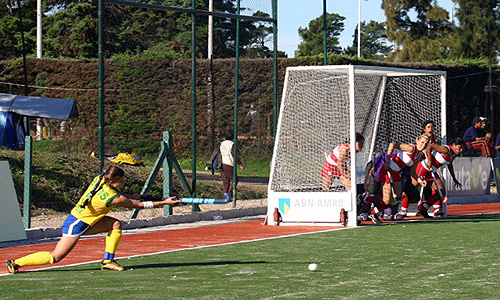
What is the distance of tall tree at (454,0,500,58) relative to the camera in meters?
48.2

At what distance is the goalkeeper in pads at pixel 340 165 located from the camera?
16.8 meters

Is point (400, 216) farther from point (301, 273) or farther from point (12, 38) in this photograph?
point (12, 38)

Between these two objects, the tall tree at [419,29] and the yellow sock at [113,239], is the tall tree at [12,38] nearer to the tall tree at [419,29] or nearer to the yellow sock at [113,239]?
the tall tree at [419,29]

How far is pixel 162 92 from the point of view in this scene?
31312 millimetres

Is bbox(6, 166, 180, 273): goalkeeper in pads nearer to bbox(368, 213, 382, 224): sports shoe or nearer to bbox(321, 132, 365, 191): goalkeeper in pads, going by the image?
bbox(321, 132, 365, 191): goalkeeper in pads

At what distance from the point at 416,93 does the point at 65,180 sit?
8.58 m

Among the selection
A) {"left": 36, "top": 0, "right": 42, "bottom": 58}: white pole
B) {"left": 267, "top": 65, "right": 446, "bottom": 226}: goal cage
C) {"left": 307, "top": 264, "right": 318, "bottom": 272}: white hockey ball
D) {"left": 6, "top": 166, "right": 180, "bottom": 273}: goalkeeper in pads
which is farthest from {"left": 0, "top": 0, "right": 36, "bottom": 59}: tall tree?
{"left": 307, "top": 264, "right": 318, "bottom": 272}: white hockey ball

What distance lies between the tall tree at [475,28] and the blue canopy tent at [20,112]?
30.2 metres

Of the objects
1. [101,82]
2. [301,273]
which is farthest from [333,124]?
[301,273]

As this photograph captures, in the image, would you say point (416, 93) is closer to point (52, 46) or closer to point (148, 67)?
point (148, 67)

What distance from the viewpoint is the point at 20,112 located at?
2283 cm

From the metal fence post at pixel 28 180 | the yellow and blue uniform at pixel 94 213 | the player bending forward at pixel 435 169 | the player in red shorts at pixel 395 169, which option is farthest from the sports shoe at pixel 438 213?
the yellow and blue uniform at pixel 94 213

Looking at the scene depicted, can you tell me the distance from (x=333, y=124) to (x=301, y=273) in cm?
868

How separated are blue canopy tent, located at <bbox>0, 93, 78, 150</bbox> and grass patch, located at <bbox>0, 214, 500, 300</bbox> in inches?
424
